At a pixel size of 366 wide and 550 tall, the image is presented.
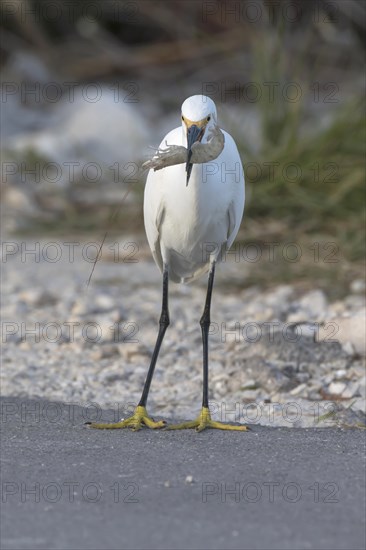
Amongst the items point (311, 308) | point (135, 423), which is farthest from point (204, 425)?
point (311, 308)

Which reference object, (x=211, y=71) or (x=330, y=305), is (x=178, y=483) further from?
(x=211, y=71)

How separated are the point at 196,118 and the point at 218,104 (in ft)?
13.9

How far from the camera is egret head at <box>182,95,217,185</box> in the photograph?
13.5 ft

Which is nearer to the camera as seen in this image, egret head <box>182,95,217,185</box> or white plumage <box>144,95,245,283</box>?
egret head <box>182,95,217,185</box>

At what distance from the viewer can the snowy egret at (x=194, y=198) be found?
13.8 feet

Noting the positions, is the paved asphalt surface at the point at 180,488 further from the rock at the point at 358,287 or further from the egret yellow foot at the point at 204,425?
the rock at the point at 358,287

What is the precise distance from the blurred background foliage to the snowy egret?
271cm

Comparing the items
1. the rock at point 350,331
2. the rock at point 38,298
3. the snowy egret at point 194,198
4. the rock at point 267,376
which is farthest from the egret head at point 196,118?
the rock at point 38,298

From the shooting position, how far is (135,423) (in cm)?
443

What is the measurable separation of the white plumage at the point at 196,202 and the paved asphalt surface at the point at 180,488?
2.80 ft

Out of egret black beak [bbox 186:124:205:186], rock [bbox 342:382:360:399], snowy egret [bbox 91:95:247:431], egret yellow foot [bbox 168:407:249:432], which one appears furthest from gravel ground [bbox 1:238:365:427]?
egret black beak [bbox 186:124:205:186]

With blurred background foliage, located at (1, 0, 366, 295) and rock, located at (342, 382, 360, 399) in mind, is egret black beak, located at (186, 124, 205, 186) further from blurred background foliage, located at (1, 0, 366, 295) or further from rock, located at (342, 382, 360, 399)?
blurred background foliage, located at (1, 0, 366, 295)

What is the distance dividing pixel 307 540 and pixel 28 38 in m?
12.0

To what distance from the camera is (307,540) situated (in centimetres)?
304
